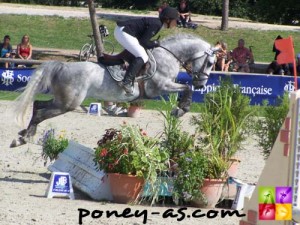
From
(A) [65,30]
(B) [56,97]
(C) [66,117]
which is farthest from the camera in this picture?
(A) [65,30]

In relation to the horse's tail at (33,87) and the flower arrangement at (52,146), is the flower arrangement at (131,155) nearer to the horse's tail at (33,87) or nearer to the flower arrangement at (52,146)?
the flower arrangement at (52,146)

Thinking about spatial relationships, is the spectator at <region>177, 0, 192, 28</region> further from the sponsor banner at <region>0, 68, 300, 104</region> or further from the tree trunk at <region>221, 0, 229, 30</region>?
the sponsor banner at <region>0, 68, 300, 104</region>

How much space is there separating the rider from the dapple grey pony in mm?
180

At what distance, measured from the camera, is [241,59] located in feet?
70.6

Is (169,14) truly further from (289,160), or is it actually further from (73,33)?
(73,33)

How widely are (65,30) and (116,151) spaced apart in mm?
20629

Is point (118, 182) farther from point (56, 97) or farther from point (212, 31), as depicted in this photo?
point (212, 31)

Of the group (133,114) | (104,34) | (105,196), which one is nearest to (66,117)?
(133,114)

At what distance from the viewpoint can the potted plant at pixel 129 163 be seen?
9.25 meters

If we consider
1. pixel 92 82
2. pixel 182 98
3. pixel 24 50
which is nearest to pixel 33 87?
pixel 92 82

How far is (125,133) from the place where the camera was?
31.2 feet

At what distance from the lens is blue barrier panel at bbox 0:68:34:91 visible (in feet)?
59.0

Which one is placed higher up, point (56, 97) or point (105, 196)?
point (56, 97)

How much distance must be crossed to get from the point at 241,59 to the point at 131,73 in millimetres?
10357
